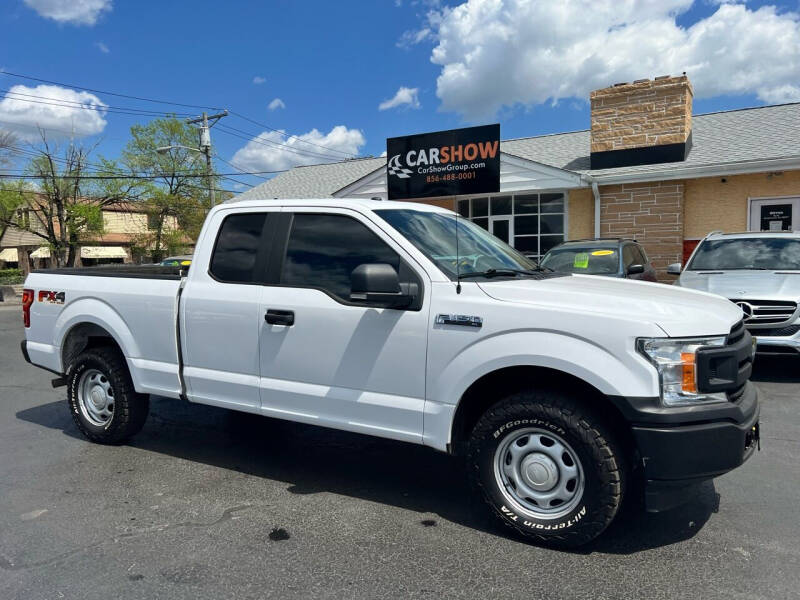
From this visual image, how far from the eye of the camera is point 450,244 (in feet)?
13.3

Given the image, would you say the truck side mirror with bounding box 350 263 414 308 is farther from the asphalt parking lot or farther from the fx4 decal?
the fx4 decal

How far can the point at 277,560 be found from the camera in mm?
3217

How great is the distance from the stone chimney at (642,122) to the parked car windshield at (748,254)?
5585mm

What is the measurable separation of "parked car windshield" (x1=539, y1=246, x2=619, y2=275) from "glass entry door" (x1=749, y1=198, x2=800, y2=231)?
5.45 meters

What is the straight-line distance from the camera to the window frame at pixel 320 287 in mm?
3562

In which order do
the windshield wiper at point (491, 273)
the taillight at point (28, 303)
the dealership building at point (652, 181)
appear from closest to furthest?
1. the windshield wiper at point (491, 273)
2. the taillight at point (28, 303)
3. the dealership building at point (652, 181)

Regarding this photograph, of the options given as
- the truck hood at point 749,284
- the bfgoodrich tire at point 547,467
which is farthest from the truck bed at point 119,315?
the truck hood at point 749,284

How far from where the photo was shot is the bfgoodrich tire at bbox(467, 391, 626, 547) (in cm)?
312

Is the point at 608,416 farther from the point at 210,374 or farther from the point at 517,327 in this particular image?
the point at 210,374

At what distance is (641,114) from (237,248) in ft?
40.6

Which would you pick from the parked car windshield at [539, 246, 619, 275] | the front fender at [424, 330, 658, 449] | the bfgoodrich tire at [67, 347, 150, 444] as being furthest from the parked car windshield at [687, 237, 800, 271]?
the bfgoodrich tire at [67, 347, 150, 444]

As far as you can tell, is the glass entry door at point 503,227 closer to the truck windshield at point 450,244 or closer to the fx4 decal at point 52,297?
the truck windshield at point 450,244

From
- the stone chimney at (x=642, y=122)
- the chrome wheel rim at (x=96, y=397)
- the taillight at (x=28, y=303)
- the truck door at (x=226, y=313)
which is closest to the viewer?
the truck door at (x=226, y=313)

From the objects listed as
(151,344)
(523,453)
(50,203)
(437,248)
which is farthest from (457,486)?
(50,203)
